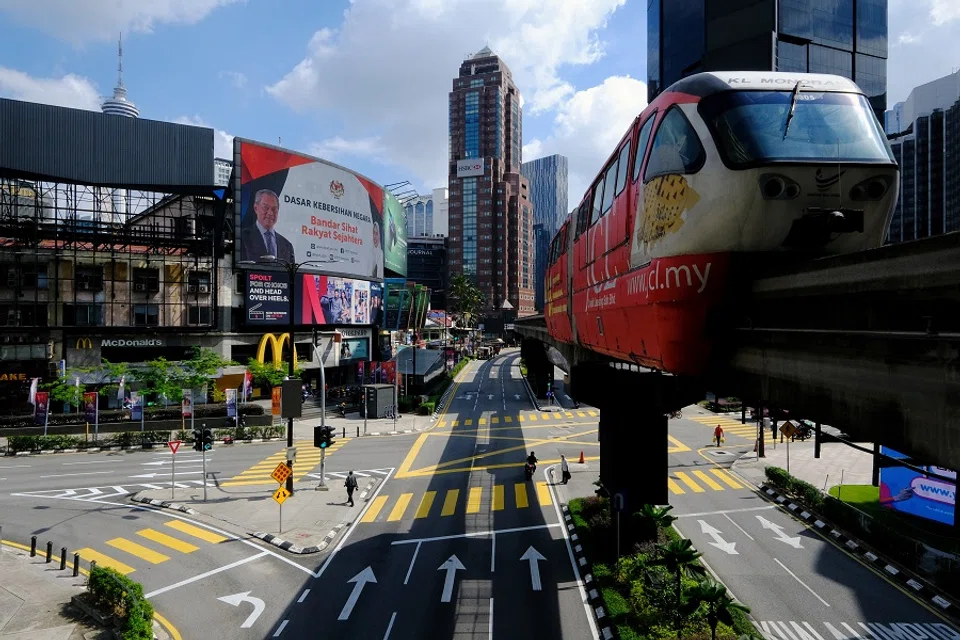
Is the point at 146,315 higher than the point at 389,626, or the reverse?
the point at 146,315

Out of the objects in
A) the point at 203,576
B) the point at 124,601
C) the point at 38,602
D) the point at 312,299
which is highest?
the point at 312,299

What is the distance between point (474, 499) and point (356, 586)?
403 inches

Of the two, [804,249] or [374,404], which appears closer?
[804,249]

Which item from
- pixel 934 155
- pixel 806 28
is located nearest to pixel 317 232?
pixel 806 28

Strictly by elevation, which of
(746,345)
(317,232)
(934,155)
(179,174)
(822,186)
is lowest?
(746,345)

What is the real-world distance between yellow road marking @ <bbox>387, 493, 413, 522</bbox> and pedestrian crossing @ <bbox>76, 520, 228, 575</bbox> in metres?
6.99

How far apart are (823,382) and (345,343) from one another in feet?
209

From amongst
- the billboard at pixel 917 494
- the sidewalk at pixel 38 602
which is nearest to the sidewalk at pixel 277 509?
the sidewalk at pixel 38 602

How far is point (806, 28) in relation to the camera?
2921 inches

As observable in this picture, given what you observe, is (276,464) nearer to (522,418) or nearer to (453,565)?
(453,565)

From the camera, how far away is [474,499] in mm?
27719

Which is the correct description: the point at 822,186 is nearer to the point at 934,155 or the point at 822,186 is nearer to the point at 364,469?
the point at 364,469

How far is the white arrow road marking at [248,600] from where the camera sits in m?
16.3

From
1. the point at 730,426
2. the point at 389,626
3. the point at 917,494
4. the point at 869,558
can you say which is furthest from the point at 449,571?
the point at 730,426
